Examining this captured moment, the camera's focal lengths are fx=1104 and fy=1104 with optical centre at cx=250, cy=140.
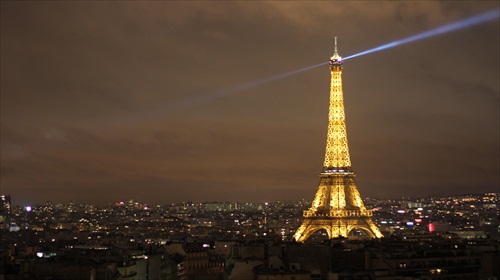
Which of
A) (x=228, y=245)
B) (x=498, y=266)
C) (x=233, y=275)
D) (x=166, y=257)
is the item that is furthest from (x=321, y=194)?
(x=233, y=275)

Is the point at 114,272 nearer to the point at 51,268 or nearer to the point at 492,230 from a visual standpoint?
the point at 51,268

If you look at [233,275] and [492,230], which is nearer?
[233,275]

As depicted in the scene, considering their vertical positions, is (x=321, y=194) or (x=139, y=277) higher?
(x=321, y=194)

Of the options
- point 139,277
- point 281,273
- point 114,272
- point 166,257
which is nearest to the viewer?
point 281,273

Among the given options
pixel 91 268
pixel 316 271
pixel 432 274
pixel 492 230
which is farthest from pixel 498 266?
pixel 492 230

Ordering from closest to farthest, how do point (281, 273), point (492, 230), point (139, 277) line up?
point (281, 273)
point (139, 277)
point (492, 230)

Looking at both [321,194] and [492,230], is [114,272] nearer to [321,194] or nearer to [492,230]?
[321,194]
